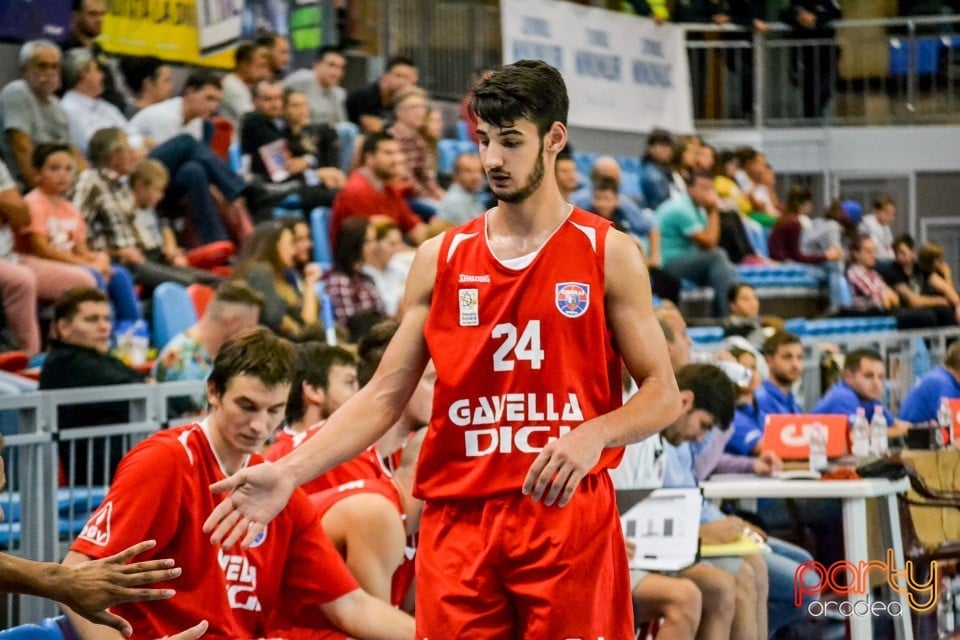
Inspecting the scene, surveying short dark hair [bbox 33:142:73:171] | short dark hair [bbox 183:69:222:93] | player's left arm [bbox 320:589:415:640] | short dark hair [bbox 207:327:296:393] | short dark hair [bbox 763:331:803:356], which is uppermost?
short dark hair [bbox 183:69:222:93]

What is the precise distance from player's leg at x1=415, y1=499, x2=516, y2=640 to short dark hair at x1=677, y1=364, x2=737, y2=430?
344cm

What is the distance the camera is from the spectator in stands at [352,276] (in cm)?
914

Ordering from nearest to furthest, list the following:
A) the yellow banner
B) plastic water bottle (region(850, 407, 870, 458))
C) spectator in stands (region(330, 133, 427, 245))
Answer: plastic water bottle (region(850, 407, 870, 458)) → the yellow banner → spectator in stands (region(330, 133, 427, 245))

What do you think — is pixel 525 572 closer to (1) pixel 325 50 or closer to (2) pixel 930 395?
(2) pixel 930 395

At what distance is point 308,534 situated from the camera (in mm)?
3998

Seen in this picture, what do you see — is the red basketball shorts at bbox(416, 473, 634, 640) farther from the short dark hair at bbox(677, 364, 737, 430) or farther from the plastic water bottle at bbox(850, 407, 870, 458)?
the plastic water bottle at bbox(850, 407, 870, 458)

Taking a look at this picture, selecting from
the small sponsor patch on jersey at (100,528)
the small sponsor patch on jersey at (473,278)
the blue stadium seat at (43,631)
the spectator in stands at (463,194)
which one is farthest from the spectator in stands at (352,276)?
the small sponsor patch on jersey at (473,278)

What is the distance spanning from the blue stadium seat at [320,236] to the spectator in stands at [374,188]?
5.6 inches

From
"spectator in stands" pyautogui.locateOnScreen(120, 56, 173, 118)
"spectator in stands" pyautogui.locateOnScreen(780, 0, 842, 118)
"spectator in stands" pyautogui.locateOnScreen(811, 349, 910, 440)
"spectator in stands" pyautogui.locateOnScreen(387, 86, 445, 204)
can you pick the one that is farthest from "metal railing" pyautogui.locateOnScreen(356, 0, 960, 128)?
"spectator in stands" pyautogui.locateOnScreen(811, 349, 910, 440)

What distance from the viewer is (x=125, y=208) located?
8562 millimetres

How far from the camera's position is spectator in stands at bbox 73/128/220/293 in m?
8.43

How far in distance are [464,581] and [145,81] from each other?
717 cm

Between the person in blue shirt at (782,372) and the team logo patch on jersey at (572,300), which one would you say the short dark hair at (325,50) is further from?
the team logo patch on jersey at (572,300)

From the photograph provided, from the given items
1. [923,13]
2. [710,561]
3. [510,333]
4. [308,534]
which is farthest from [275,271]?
[923,13]
